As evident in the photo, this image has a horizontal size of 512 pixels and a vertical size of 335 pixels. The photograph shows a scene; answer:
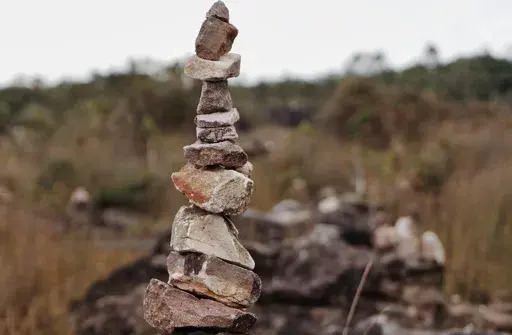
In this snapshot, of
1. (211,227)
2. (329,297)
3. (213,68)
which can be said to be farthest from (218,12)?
(329,297)

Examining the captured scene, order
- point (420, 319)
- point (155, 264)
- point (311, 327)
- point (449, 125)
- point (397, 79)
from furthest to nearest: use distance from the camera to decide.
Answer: point (397, 79) < point (449, 125) < point (155, 264) < point (420, 319) < point (311, 327)

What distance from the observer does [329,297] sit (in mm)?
7762

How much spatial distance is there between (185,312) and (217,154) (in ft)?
2.02

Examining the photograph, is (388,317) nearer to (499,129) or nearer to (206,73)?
(206,73)

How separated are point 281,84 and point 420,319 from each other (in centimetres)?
3817

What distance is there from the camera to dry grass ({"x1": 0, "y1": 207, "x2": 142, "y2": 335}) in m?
5.50

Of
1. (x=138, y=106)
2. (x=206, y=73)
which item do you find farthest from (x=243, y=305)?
(x=138, y=106)

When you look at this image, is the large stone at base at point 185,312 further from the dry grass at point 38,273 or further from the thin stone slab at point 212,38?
the dry grass at point 38,273

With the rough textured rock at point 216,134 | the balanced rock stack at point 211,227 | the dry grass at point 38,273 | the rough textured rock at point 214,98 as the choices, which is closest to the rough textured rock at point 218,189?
the balanced rock stack at point 211,227

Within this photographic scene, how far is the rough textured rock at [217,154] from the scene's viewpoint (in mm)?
2744

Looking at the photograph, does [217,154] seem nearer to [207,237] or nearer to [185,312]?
[207,237]

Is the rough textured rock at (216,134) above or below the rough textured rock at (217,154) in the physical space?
above

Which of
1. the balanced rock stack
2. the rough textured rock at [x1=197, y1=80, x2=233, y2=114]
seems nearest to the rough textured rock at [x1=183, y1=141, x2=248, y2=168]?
the balanced rock stack

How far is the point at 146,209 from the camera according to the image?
49.2 ft
